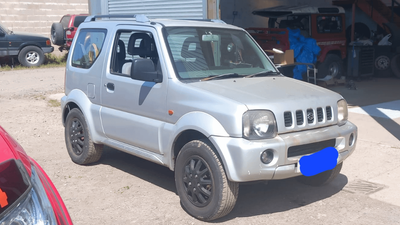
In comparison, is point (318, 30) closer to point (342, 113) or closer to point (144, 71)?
point (342, 113)

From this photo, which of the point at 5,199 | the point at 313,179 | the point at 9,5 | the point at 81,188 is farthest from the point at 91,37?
the point at 9,5

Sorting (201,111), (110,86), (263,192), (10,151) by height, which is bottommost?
(263,192)

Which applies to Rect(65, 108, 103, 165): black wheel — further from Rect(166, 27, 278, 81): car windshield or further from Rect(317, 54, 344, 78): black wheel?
Rect(317, 54, 344, 78): black wheel

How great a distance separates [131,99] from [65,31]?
1527cm

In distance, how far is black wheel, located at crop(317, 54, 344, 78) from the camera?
527 inches

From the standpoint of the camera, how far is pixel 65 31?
19.2 metres

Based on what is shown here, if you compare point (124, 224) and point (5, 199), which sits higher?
point (5, 199)

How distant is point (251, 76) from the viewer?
16.3ft

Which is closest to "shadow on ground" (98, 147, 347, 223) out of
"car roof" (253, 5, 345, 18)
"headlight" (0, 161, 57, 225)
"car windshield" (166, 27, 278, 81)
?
"car windshield" (166, 27, 278, 81)

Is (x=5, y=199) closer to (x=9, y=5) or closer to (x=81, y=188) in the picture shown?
(x=81, y=188)

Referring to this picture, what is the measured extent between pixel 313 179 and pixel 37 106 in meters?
7.11

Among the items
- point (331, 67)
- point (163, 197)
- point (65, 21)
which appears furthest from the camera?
point (65, 21)

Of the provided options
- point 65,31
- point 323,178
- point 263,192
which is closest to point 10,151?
point 263,192

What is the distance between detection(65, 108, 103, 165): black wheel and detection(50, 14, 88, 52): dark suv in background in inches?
534
